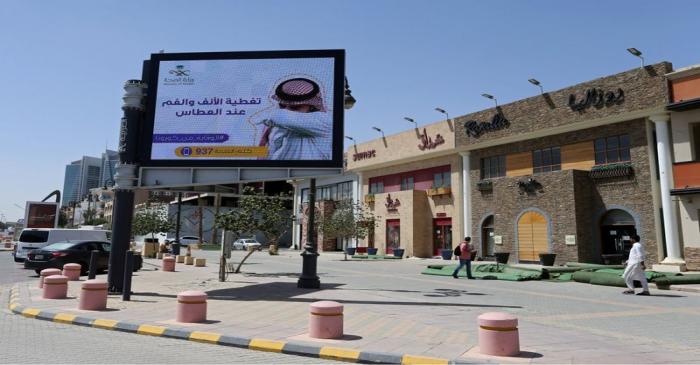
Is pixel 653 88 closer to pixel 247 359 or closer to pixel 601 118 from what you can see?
pixel 601 118

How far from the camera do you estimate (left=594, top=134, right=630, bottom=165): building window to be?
26.2 metres

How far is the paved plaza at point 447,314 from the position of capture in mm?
7531

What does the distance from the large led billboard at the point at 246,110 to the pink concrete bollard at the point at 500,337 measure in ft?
29.4

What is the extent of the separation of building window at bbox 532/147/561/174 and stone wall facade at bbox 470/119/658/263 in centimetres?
36

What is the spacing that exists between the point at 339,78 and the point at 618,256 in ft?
58.5

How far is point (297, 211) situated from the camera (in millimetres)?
57438

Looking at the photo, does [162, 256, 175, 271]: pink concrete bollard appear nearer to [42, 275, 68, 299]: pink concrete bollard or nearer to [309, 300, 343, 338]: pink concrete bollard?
[42, 275, 68, 299]: pink concrete bollard

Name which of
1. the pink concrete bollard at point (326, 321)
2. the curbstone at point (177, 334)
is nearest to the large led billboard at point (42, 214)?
the curbstone at point (177, 334)

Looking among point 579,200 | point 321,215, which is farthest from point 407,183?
point 579,200

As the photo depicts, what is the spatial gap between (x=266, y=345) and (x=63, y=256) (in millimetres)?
16836

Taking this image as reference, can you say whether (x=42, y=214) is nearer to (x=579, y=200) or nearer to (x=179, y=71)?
(x=179, y=71)

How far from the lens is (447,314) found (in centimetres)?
1108

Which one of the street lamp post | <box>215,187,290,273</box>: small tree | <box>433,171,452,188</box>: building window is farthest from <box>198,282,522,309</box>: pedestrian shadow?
<box>433,171,452,188</box>: building window

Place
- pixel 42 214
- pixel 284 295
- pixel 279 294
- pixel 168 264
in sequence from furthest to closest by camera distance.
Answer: pixel 42 214 < pixel 168 264 < pixel 279 294 < pixel 284 295
